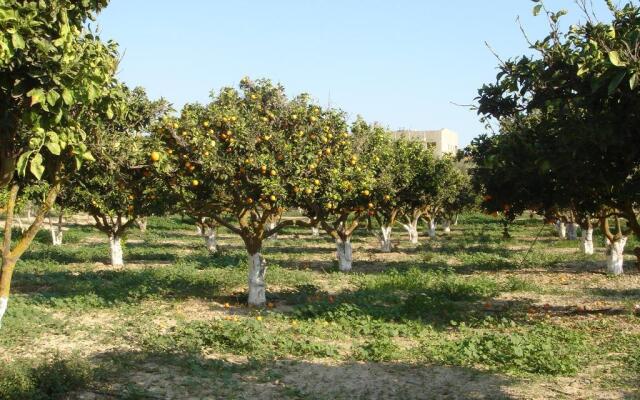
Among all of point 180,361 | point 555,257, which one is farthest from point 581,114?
point 555,257

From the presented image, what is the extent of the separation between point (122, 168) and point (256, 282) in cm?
442

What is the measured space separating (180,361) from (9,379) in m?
2.72

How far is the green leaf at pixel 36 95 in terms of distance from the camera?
15.8 feet

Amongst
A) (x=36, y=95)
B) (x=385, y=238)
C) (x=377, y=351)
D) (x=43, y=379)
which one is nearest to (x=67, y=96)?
(x=36, y=95)

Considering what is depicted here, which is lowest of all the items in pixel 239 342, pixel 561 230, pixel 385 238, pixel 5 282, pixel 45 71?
pixel 239 342

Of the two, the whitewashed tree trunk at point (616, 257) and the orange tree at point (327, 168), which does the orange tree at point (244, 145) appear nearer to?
the orange tree at point (327, 168)

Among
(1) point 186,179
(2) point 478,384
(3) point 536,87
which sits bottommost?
(2) point 478,384

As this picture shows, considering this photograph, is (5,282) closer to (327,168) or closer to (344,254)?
(327,168)

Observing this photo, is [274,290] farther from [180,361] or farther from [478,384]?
[478,384]

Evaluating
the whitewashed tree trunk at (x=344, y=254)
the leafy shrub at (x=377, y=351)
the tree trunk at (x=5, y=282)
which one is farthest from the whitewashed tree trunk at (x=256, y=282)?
the whitewashed tree trunk at (x=344, y=254)

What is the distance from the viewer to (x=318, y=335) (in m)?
11.8

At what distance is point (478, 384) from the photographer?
875cm

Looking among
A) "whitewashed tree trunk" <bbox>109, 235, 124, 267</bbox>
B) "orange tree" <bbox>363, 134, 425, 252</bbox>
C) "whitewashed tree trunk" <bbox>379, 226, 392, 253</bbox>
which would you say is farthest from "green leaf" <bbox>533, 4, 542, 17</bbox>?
"whitewashed tree trunk" <bbox>379, 226, 392, 253</bbox>

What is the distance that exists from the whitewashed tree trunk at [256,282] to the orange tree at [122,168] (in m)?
2.86
